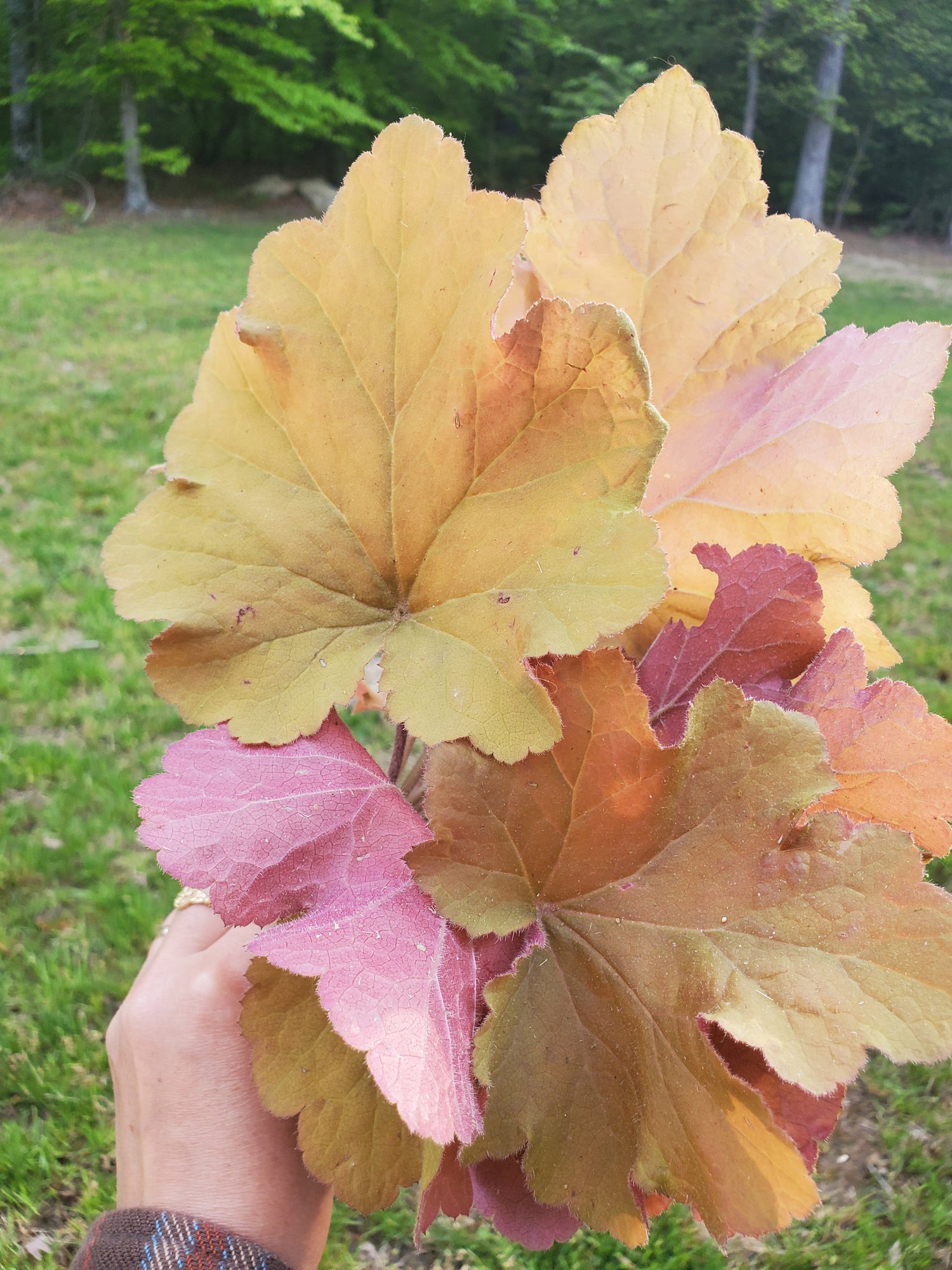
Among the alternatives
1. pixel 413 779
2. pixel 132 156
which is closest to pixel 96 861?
pixel 413 779

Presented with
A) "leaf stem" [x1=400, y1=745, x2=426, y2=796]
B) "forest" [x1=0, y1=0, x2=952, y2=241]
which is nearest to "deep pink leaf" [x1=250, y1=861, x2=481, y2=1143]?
"leaf stem" [x1=400, y1=745, x2=426, y2=796]

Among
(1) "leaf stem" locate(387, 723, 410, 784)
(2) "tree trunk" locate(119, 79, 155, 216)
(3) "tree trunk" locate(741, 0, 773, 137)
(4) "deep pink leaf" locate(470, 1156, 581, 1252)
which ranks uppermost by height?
(3) "tree trunk" locate(741, 0, 773, 137)

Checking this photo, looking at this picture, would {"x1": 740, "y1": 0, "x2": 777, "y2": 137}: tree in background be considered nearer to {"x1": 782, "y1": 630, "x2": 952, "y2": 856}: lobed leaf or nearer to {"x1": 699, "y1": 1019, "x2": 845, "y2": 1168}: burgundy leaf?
{"x1": 782, "y1": 630, "x2": 952, "y2": 856}: lobed leaf

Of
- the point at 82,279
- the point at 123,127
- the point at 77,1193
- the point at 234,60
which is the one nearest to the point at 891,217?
the point at 234,60

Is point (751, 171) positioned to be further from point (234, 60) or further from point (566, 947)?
point (234, 60)

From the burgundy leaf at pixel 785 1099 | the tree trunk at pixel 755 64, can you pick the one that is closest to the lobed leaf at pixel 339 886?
the burgundy leaf at pixel 785 1099

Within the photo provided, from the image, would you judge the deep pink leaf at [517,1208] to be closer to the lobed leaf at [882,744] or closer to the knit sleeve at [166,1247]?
the lobed leaf at [882,744]
